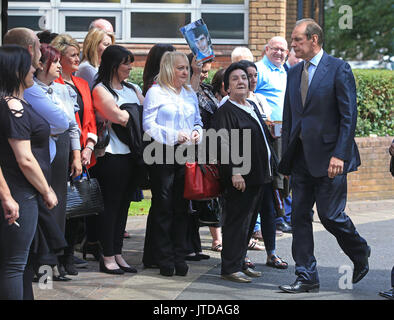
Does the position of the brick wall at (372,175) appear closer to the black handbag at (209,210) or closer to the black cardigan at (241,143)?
the black handbag at (209,210)

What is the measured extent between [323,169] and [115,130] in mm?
1894

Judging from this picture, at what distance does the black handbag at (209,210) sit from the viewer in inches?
302

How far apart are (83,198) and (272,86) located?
329cm

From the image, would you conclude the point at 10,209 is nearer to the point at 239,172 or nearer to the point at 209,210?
the point at 239,172

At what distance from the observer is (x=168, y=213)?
722 centimetres

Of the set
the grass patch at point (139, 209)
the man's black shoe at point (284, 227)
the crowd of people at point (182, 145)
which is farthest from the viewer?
the grass patch at point (139, 209)

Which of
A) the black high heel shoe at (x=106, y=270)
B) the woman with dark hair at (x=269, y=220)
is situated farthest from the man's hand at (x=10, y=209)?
the woman with dark hair at (x=269, y=220)

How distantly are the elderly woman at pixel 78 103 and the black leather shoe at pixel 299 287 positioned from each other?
73.6 inches

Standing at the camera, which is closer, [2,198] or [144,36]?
[2,198]

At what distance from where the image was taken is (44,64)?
642 cm

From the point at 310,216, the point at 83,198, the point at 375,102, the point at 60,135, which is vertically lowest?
the point at 310,216

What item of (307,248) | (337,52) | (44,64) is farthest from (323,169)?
(337,52)

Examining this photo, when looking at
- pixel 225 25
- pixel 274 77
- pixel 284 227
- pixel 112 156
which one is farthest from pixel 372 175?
pixel 112 156

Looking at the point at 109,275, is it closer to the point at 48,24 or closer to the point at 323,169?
the point at 323,169
